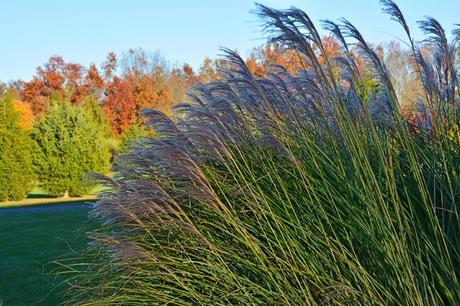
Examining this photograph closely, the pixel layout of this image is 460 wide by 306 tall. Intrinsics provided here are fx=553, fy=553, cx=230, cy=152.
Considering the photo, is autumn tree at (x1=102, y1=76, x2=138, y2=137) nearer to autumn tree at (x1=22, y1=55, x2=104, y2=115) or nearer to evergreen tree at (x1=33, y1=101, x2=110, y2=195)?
autumn tree at (x1=22, y1=55, x2=104, y2=115)

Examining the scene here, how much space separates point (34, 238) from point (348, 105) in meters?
10.1

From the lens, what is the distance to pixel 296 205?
2.79 metres

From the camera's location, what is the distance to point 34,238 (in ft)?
38.6

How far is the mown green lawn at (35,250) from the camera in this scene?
616 centimetres

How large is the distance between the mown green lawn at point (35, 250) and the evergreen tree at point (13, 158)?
19.4ft

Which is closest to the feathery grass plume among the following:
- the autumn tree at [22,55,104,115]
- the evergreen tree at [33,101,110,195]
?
the evergreen tree at [33,101,110,195]

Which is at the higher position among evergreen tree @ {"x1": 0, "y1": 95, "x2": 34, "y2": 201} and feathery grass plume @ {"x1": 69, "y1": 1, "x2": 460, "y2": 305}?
feathery grass plume @ {"x1": 69, "y1": 1, "x2": 460, "y2": 305}

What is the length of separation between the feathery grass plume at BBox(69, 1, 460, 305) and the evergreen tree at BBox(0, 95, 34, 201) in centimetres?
2281

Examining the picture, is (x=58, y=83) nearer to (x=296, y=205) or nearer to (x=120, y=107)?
(x=120, y=107)

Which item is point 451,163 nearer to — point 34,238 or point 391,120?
point 391,120

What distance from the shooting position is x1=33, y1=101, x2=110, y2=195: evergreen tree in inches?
973

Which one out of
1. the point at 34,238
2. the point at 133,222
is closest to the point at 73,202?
the point at 34,238

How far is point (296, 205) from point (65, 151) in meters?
23.4

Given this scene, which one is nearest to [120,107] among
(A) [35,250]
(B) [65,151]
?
(B) [65,151]
